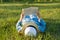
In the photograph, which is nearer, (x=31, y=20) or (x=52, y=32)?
(x=31, y=20)

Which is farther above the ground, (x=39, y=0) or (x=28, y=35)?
(x=28, y=35)

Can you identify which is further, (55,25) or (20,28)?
(55,25)

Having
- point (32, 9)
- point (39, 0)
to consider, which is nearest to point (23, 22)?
point (32, 9)

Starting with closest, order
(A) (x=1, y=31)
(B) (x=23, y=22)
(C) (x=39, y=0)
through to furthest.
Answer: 1. (B) (x=23, y=22)
2. (A) (x=1, y=31)
3. (C) (x=39, y=0)

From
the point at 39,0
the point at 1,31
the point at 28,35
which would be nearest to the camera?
Result: the point at 28,35

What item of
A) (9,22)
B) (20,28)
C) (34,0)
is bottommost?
(34,0)

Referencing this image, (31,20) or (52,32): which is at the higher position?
(31,20)

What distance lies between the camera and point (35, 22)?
3879mm

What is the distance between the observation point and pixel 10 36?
3971mm

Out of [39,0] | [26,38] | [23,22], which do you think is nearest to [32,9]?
[23,22]

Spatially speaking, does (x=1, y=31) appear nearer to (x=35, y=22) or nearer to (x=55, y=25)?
(x=35, y=22)

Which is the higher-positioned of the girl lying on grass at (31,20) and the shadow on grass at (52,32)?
the girl lying on grass at (31,20)

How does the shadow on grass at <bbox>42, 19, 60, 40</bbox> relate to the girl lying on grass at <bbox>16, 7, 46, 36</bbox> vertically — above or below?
below

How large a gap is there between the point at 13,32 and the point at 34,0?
8273mm
